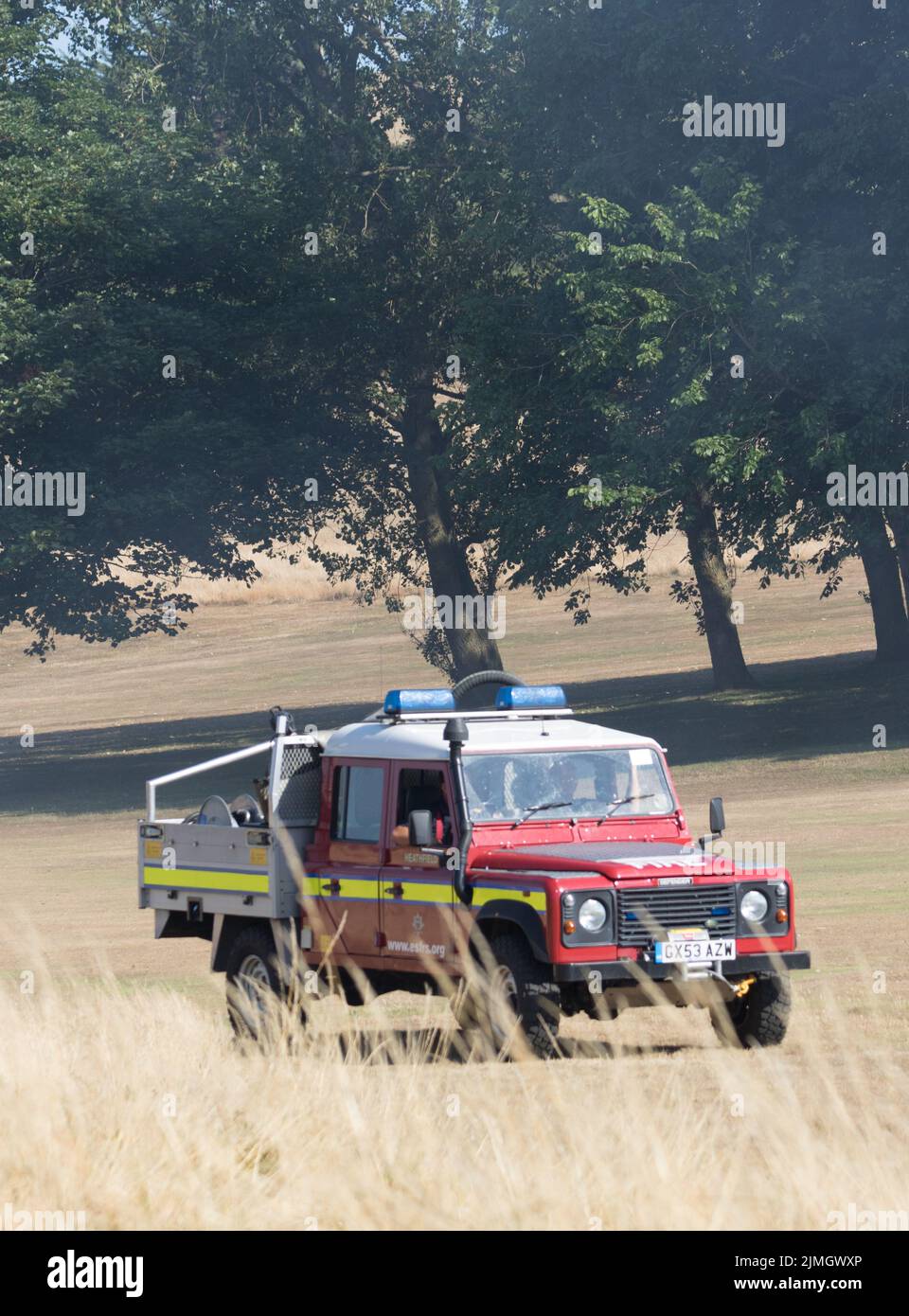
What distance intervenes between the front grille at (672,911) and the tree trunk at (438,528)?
3634 centimetres

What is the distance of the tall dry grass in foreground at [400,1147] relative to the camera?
6.90 metres

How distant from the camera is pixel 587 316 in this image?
129 ft

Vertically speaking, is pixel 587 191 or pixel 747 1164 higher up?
pixel 587 191

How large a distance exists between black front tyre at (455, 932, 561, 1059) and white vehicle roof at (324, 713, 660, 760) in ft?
5.59

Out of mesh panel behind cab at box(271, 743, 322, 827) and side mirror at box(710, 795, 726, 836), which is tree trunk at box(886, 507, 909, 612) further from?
mesh panel behind cab at box(271, 743, 322, 827)

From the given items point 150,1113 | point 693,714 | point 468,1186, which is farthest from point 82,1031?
point 693,714

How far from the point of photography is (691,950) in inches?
475

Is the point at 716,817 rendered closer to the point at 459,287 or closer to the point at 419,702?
the point at 419,702

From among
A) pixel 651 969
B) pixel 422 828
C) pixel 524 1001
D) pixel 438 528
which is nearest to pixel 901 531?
pixel 438 528
